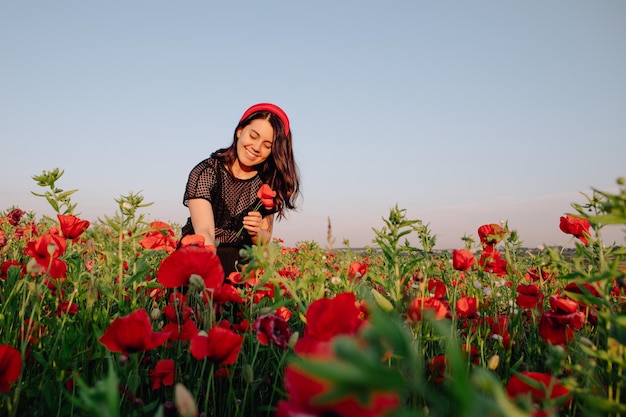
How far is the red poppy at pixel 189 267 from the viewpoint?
1.28 metres

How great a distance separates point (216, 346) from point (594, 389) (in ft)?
3.14

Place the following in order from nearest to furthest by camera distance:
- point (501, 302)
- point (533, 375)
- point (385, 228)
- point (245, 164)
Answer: point (533, 375) → point (385, 228) → point (501, 302) → point (245, 164)

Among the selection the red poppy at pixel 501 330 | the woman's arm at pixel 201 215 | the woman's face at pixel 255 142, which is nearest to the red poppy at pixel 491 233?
the red poppy at pixel 501 330

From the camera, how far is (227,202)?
3963 millimetres

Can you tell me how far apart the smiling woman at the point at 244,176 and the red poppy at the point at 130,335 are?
249cm

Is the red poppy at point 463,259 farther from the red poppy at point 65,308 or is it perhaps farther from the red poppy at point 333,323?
the red poppy at point 65,308

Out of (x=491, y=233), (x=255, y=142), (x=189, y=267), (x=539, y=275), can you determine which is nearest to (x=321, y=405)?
(x=189, y=267)

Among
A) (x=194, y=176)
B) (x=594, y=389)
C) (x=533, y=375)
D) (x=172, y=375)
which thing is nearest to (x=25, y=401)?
(x=172, y=375)

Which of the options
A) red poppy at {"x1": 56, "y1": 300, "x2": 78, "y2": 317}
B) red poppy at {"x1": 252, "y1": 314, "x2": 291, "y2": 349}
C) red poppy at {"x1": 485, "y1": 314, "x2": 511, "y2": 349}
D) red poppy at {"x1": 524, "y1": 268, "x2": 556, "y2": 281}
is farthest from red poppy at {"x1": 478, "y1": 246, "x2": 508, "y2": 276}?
red poppy at {"x1": 56, "y1": 300, "x2": 78, "y2": 317}

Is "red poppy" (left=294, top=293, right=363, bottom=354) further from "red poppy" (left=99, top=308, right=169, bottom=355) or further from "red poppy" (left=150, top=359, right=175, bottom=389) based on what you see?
"red poppy" (left=150, top=359, right=175, bottom=389)

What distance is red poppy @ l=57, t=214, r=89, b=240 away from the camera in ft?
6.16

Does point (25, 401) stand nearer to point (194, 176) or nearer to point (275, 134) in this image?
point (194, 176)

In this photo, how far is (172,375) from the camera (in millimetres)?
1298

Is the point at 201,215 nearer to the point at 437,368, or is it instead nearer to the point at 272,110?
the point at 272,110
